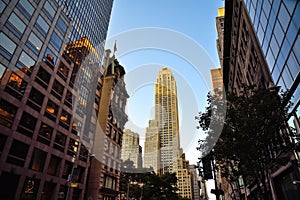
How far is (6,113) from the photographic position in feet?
84.4

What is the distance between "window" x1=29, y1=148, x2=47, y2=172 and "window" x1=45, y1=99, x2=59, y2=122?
5594 mm

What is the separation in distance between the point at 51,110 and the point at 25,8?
15184mm

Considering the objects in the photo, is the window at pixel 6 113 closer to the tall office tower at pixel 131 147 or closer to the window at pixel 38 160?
the window at pixel 38 160

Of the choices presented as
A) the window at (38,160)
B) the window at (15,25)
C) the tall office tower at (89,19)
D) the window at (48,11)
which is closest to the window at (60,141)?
the window at (38,160)

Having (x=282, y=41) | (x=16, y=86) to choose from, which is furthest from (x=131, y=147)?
(x=282, y=41)

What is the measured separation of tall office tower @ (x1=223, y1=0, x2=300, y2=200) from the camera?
16062mm

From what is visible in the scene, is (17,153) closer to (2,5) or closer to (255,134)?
(2,5)

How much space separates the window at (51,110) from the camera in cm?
3296

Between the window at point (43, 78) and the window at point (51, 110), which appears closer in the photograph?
the window at point (43, 78)

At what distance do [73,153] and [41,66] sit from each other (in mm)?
15401

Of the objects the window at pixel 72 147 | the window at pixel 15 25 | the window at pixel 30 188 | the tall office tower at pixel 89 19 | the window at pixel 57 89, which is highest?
the tall office tower at pixel 89 19

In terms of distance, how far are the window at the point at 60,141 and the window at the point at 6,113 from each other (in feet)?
28.3

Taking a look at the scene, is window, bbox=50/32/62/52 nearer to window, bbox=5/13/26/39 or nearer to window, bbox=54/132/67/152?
window, bbox=5/13/26/39

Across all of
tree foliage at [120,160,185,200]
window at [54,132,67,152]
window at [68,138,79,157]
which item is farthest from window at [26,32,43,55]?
tree foliage at [120,160,185,200]
